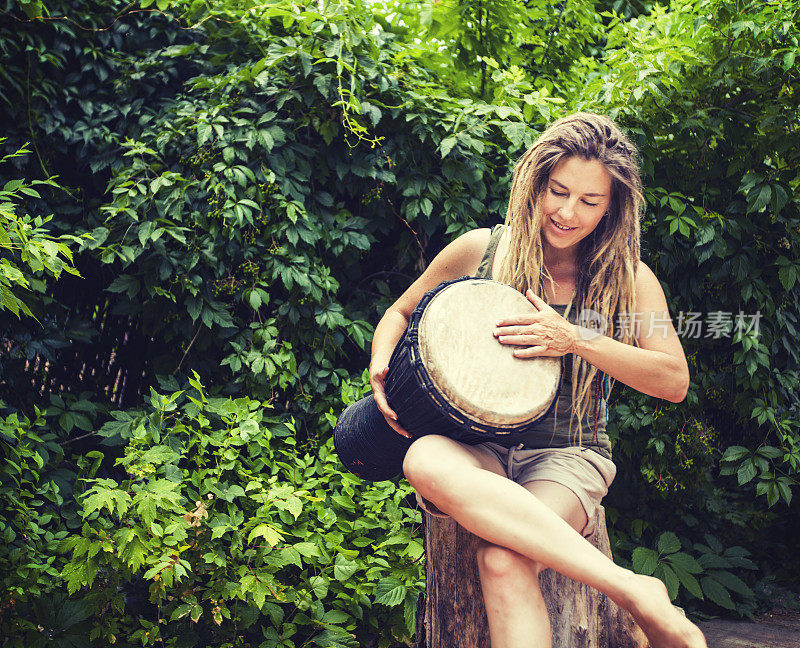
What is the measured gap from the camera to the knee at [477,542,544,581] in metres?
1.46

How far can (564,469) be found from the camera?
174 cm

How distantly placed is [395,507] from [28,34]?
2.49 m

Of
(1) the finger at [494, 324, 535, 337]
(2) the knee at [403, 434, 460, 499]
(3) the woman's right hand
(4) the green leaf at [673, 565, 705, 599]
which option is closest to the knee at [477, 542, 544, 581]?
(2) the knee at [403, 434, 460, 499]

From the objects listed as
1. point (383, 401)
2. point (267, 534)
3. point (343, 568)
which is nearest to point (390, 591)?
point (343, 568)

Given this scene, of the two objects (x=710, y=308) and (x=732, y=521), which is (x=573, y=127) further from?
(x=732, y=521)

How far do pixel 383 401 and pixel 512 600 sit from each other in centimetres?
63

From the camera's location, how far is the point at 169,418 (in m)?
2.44

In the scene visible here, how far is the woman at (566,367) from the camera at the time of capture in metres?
1.42

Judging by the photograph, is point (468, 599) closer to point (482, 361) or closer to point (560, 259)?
point (482, 361)

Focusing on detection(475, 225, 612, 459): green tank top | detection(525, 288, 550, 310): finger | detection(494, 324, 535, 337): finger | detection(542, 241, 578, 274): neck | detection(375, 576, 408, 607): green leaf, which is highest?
detection(542, 241, 578, 274): neck

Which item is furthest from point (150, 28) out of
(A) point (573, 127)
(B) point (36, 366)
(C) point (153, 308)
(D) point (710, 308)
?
(D) point (710, 308)

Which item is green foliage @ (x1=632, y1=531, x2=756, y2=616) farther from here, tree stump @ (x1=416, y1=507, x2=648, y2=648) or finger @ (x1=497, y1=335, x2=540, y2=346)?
finger @ (x1=497, y1=335, x2=540, y2=346)

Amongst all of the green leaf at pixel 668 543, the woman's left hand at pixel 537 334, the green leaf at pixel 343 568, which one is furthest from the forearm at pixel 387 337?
the green leaf at pixel 668 543

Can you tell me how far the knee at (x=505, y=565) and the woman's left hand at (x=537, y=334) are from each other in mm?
487
